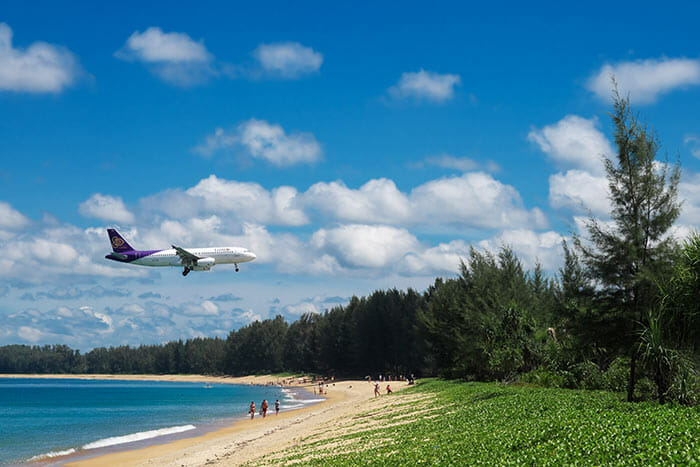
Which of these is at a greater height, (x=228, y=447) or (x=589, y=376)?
(x=589, y=376)

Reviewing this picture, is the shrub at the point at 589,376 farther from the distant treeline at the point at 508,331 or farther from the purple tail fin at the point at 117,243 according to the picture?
the purple tail fin at the point at 117,243

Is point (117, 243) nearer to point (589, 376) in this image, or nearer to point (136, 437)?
point (136, 437)

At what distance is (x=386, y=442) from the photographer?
20672mm

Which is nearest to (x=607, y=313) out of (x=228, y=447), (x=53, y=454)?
(x=228, y=447)

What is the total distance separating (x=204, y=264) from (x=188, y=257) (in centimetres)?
196

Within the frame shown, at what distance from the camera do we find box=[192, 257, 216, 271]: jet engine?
220ft

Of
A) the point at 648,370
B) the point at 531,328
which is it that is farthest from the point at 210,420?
the point at 648,370

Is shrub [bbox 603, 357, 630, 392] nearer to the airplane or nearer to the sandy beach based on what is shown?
the sandy beach

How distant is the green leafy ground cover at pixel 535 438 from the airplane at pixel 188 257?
44404 millimetres

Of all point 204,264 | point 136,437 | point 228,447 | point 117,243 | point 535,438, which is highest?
point 117,243

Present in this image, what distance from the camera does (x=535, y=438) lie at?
49.1ft

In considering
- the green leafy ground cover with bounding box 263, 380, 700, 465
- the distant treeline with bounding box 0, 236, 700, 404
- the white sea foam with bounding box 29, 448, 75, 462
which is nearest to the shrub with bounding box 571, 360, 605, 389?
the distant treeline with bounding box 0, 236, 700, 404

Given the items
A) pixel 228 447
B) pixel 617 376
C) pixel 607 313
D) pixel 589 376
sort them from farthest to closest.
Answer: pixel 228 447, pixel 589 376, pixel 617 376, pixel 607 313

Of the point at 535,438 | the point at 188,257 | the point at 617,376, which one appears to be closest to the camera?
the point at 535,438
